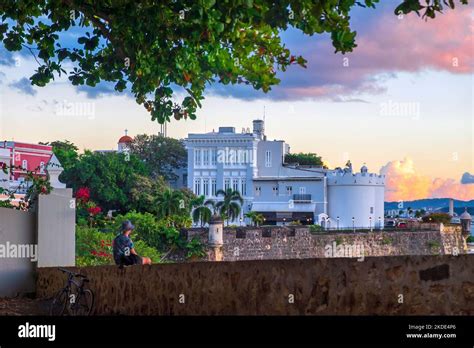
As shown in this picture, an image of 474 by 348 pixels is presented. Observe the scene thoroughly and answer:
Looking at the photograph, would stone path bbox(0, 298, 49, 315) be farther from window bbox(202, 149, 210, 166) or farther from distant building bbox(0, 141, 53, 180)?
window bbox(202, 149, 210, 166)

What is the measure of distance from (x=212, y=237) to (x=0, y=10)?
27.2 metres

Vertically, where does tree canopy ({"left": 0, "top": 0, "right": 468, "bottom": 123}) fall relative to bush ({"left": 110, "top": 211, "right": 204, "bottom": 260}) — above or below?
above

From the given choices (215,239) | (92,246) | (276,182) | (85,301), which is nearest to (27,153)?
(276,182)

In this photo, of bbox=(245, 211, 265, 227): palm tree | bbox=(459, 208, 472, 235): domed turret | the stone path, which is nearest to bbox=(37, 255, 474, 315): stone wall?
the stone path

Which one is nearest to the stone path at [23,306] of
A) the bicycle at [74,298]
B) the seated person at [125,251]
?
the bicycle at [74,298]

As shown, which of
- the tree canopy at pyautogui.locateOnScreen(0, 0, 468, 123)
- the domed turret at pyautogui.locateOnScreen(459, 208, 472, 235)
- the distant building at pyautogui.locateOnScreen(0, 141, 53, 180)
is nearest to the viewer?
the tree canopy at pyautogui.locateOnScreen(0, 0, 468, 123)

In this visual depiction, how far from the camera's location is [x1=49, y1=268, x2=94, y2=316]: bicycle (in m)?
11.1

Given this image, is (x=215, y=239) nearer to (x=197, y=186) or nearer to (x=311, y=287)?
(x=311, y=287)

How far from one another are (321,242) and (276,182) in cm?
2668

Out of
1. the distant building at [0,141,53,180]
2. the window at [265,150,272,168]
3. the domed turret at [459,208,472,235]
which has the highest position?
the window at [265,150,272,168]

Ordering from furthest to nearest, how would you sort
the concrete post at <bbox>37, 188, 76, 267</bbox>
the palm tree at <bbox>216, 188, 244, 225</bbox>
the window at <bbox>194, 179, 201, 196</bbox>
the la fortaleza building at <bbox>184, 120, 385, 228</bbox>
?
the window at <bbox>194, 179, 201, 196</bbox> < the la fortaleza building at <bbox>184, 120, 385, 228</bbox> < the palm tree at <bbox>216, 188, 244, 225</bbox> < the concrete post at <bbox>37, 188, 76, 267</bbox>

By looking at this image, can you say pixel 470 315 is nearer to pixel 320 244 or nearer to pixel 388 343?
pixel 388 343

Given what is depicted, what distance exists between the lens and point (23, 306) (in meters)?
11.9

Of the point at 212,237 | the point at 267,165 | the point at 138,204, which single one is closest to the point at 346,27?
the point at 212,237
